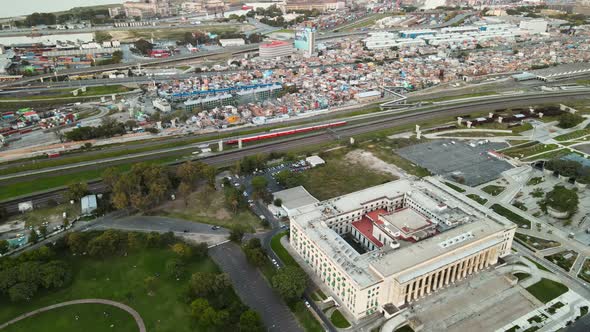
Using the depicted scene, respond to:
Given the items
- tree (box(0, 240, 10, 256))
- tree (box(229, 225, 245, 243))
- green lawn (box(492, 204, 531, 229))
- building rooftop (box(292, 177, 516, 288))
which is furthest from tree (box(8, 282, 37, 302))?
green lawn (box(492, 204, 531, 229))

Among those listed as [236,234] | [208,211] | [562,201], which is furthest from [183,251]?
[562,201]

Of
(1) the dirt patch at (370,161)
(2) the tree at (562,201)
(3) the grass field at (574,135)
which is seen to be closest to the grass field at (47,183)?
(1) the dirt patch at (370,161)

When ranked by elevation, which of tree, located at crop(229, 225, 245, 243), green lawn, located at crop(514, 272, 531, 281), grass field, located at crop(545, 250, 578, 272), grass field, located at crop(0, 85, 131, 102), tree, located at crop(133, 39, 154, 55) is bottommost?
green lawn, located at crop(514, 272, 531, 281)

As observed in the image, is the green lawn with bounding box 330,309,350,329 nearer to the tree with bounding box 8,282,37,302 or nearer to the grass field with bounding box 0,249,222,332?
the grass field with bounding box 0,249,222,332

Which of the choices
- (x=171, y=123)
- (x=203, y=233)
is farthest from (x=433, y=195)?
(x=171, y=123)

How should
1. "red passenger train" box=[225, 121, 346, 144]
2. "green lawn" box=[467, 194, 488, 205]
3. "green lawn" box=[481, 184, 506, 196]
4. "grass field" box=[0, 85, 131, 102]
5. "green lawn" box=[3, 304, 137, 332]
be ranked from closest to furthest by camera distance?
"green lawn" box=[3, 304, 137, 332], "green lawn" box=[467, 194, 488, 205], "green lawn" box=[481, 184, 506, 196], "red passenger train" box=[225, 121, 346, 144], "grass field" box=[0, 85, 131, 102]

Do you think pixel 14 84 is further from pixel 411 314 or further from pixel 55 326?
pixel 411 314
